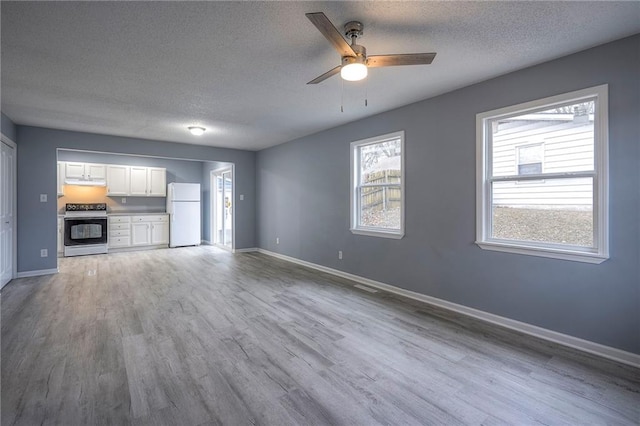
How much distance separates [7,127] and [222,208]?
14.8 ft

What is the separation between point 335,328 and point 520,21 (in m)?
2.91

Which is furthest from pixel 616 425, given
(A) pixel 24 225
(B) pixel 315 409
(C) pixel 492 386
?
(A) pixel 24 225

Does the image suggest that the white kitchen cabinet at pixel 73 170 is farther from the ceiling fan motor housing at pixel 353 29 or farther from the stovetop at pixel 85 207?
the ceiling fan motor housing at pixel 353 29

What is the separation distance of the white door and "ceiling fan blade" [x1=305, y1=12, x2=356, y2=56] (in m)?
4.97

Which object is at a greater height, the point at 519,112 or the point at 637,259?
the point at 519,112

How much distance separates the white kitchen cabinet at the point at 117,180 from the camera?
7457mm

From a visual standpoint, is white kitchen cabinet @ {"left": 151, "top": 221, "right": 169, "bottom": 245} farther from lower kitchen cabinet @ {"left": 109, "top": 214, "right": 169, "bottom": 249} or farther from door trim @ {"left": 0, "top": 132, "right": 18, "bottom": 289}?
door trim @ {"left": 0, "top": 132, "right": 18, "bottom": 289}

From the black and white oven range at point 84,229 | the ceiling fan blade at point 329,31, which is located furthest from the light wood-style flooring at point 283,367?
the black and white oven range at point 84,229

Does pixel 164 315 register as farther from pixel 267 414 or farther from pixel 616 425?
pixel 616 425

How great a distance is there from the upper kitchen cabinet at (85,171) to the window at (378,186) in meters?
6.46

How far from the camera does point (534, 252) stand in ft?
9.14

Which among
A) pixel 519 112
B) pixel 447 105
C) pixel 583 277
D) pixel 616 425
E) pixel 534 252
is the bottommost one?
pixel 616 425

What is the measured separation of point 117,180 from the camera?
756 centimetres

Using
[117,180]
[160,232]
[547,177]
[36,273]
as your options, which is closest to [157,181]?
[117,180]
